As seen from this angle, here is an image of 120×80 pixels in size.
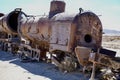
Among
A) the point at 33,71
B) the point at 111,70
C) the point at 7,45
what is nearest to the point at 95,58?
the point at 111,70

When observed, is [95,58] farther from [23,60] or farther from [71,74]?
[23,60]

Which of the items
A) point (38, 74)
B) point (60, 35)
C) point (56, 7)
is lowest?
point (38, 74)

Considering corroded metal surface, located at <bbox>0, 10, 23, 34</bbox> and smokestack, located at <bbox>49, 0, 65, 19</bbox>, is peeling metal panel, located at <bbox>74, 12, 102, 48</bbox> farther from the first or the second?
corroded metal surface, located at <bbox>0, 10, 23, 34</bbox>

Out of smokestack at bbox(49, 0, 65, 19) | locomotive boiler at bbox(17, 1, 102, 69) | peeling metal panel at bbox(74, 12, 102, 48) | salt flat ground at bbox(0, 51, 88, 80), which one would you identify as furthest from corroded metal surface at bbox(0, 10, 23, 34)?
peeling metal panel at bbox(74, 12, 102, 48)

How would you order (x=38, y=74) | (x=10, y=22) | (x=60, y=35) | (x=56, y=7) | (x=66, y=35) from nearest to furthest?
(x=66, y=35)
(x=38, y=74)
(x=60, y=35)
(x=56, y=7)
(x=10, y=22)

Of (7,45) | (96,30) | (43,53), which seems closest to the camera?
(96,30)

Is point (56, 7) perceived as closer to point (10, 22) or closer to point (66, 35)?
point (66, 35)

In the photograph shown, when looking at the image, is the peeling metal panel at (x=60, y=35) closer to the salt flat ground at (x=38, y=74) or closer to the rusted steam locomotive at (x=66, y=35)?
the rusted steam locomotive at (x=66, y=35)

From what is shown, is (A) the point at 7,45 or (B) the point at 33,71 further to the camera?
(A) the point at 7,45

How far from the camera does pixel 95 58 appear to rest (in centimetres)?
937

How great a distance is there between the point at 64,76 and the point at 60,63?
140 cm

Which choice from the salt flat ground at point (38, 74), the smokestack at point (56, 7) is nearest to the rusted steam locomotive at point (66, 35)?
the smokestack at point (56, 7)

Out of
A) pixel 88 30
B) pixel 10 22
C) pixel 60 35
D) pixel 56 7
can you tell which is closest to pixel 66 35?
pixel 60 35

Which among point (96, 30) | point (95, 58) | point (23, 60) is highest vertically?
point (96, 30)
